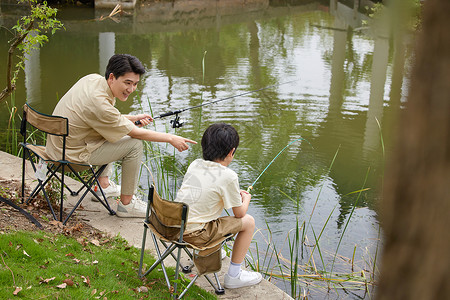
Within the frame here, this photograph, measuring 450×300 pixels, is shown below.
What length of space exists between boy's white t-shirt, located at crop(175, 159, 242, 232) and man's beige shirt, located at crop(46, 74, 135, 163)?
0.88m

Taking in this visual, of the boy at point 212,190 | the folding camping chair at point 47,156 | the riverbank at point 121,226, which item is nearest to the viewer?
the boy at point 212,190

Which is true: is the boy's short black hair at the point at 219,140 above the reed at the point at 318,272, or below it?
above

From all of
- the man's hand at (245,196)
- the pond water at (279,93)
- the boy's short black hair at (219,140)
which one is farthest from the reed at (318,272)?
the boy's short black hair at (219,140)

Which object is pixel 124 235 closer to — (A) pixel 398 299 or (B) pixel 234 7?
(A) pixel 398 299

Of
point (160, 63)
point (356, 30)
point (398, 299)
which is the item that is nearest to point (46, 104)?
point (160, 63)

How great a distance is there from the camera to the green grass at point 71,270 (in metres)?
2.91

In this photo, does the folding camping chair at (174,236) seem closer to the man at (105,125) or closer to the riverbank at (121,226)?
the riverbank at (121,226)

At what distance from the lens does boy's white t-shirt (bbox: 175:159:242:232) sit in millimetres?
3117

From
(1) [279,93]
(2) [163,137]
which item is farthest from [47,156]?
(1) [279,93]

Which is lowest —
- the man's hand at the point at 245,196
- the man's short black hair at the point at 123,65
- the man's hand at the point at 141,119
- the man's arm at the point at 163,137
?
the man's hand at the point at 245,196

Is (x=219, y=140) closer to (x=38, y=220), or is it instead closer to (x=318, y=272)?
(x=38, y=220)

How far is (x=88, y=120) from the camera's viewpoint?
3.86 meters

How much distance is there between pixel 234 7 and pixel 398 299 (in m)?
19.8

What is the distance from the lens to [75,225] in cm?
389
